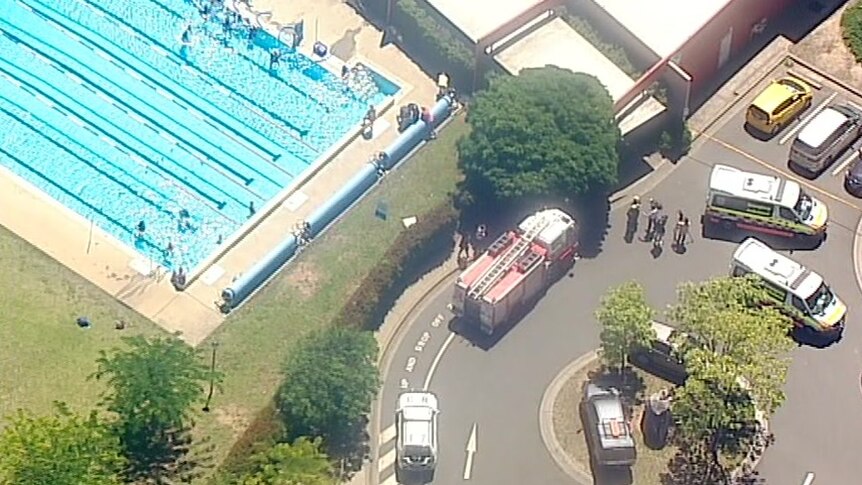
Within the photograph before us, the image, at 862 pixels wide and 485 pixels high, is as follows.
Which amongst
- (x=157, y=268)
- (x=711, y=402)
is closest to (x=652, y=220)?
(x=711, y=402)

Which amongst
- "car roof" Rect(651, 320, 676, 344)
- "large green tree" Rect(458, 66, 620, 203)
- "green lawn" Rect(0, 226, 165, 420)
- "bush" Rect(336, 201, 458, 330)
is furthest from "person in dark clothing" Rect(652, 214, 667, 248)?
"green lawn" Rect(0, 226, 165, 420)

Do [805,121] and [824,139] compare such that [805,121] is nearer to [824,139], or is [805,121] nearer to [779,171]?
[824,139]

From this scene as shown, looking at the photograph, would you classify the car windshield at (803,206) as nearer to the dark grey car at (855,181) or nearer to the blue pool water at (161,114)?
the dark grey car at (855,181)

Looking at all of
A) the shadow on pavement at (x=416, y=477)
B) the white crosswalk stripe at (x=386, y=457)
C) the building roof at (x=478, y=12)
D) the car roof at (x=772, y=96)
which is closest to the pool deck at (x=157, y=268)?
the building roof at (x=478, y=12)

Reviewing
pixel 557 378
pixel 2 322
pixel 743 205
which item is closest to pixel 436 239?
pixel 557 378

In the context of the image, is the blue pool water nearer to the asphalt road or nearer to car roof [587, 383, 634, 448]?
the asphalt road

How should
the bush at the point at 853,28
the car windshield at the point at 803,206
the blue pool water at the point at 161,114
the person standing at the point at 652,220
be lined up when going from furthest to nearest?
the bush at the point at 853,28, the blue pool water at the point at 161,114, the person standing at the point at 652,220, the car windshield at the point at 803,206

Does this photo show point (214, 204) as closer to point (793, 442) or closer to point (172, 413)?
point (172, 413)
